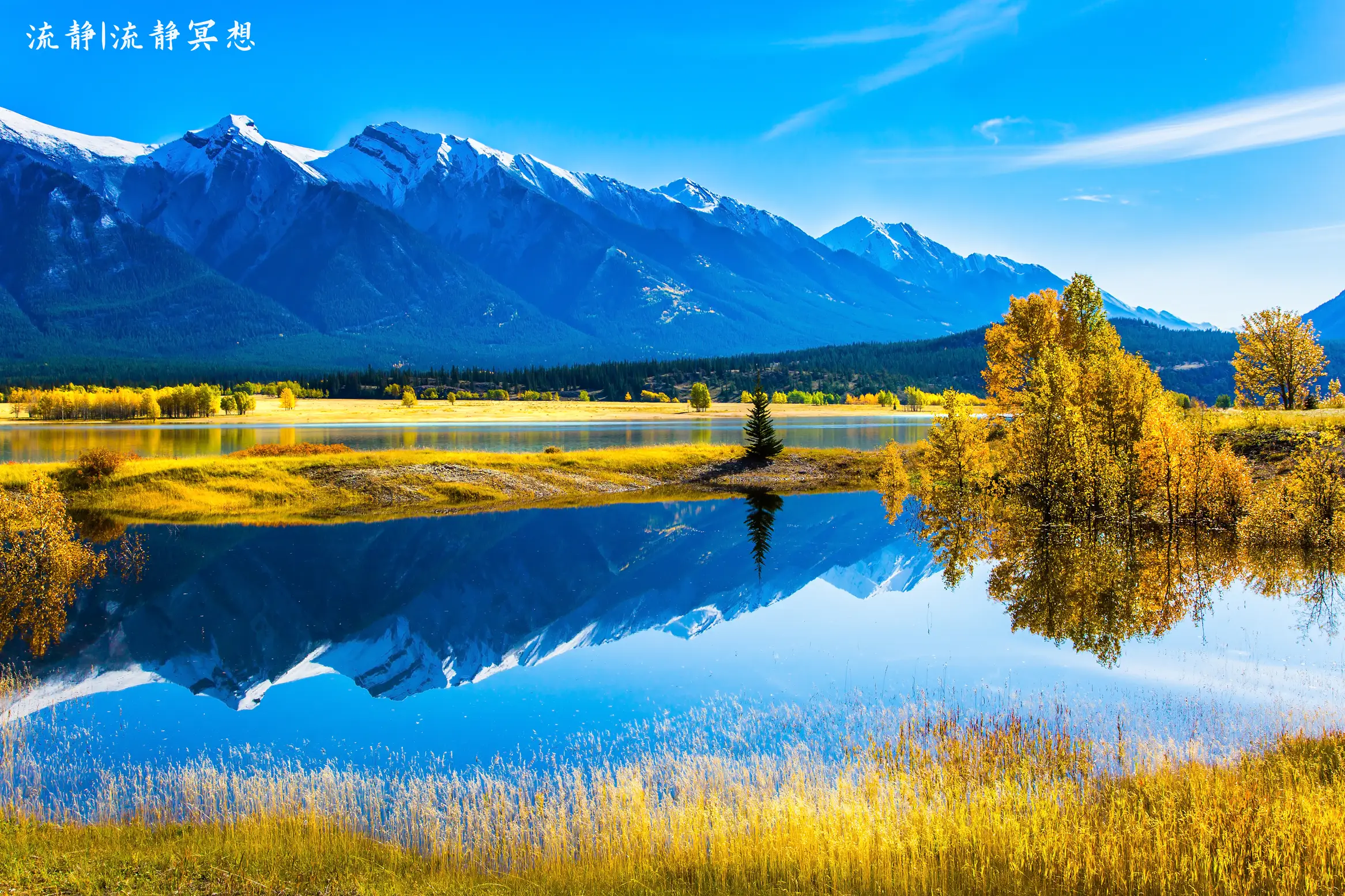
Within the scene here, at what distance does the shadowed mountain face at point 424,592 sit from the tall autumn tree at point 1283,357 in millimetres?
45339

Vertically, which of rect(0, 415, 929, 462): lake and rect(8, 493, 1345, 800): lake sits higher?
rect(0, 415, 929, 462): lake

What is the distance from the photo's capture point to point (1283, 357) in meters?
66.5

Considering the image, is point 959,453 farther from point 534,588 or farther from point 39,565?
point 39,565

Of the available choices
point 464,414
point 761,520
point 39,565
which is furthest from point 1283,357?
point 464,414

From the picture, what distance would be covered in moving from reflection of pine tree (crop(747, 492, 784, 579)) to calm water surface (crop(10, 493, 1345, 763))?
2.94ft

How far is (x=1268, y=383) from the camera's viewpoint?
6769 cm

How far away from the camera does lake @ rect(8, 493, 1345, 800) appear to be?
634 inches

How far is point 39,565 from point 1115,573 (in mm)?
38291

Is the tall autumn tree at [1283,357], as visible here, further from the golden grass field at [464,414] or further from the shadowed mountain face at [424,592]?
the golden grass field at [464,414]

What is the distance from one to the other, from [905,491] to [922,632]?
118ft

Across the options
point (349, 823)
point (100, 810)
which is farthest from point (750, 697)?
point (100, 810)

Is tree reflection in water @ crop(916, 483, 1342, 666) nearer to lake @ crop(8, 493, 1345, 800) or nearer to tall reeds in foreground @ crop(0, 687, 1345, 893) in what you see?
lake @ crop(8, 493, 1345, 800)

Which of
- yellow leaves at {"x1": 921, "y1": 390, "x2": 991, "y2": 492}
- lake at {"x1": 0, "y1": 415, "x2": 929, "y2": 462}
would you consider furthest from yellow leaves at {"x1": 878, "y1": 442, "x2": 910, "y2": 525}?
lake at {"x1": 0, "y1": 415, "x2": 929, "y2": 462}

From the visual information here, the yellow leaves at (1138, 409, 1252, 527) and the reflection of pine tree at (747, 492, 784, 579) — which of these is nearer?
the reflection of pine tree at (747, 492, 784, 579)
